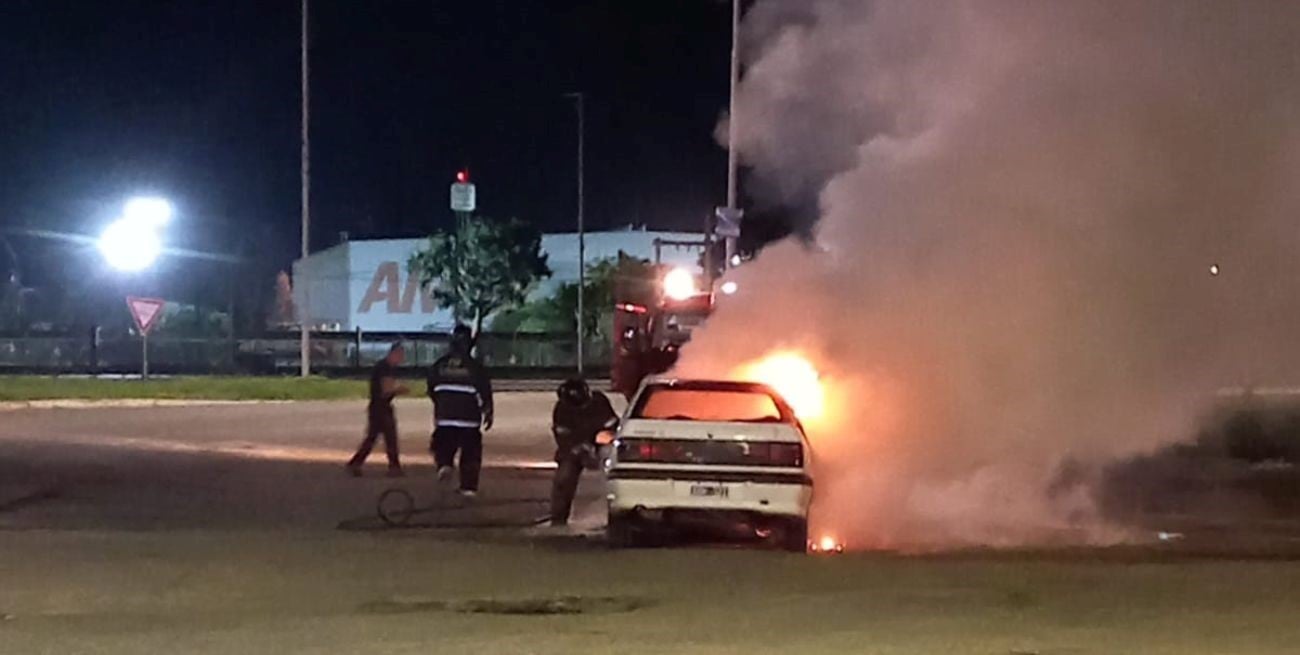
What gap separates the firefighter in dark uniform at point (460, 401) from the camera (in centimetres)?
1958

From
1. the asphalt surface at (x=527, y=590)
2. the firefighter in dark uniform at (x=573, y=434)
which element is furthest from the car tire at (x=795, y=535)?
the firefighter in dark uniform at (x=573, y=434)

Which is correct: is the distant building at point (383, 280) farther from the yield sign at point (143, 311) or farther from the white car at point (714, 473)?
the white car at point (714, 473)

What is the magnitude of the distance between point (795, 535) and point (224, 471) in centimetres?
1004

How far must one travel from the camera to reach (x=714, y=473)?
15.5 metres

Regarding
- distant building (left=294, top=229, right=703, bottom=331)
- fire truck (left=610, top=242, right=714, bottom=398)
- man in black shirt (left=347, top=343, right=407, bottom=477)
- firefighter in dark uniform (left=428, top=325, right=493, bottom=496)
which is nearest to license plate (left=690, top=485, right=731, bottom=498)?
firefighter in dark uniform (left=428, top=325, right=493, bottom=496)

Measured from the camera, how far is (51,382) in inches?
1853

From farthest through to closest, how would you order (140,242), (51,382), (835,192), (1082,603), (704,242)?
(140,242) → (51,382) → (704,242) → (835,192) → (1082,603)

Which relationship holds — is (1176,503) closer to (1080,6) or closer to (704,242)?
(1080,6)

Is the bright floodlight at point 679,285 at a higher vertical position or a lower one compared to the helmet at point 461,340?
higher

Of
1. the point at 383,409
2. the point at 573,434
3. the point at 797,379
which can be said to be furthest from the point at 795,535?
the point at 383,409

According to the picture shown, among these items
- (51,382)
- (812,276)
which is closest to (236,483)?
(812,276)

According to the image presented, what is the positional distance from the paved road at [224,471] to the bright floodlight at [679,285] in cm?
299

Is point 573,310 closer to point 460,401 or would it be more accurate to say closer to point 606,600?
point 460,401

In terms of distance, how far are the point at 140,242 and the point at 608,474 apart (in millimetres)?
52777
